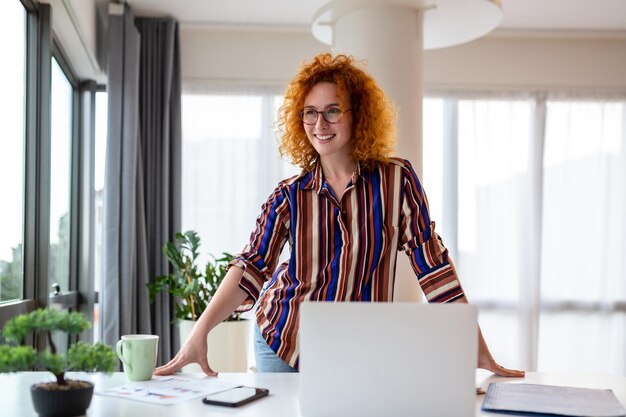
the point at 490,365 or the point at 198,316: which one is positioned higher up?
the point at 490,365

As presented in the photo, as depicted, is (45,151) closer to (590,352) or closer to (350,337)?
(350,337)


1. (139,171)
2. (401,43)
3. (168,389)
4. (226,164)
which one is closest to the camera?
(168,389)

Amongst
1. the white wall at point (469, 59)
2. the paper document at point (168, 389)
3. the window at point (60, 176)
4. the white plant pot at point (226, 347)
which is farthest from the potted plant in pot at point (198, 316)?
the paper document at point (168, 389)

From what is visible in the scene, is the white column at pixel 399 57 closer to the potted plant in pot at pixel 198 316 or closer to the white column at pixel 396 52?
the white column at pixel 396 52

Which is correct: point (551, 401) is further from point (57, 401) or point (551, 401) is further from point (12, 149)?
point (12, 149)

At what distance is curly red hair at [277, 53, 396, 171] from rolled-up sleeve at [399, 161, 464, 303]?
105 millimetres

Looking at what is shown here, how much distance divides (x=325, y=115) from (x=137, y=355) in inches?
29.1

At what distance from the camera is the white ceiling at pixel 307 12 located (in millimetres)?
4281

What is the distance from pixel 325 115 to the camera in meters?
1.78

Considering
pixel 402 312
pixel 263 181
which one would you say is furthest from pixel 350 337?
pixel 263 181

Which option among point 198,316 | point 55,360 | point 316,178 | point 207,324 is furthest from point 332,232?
point 198,316

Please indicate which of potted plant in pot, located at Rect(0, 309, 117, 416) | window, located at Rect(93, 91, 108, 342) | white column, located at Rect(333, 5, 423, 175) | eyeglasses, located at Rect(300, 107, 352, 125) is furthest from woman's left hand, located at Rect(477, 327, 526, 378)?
window, located at Rect(93, 91, 108, 342)

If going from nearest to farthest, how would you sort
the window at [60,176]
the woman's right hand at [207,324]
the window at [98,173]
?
the woman's right hand at [207,324]
the window at [60,176]
the window at [98,173]

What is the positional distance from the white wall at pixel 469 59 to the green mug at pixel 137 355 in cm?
352
